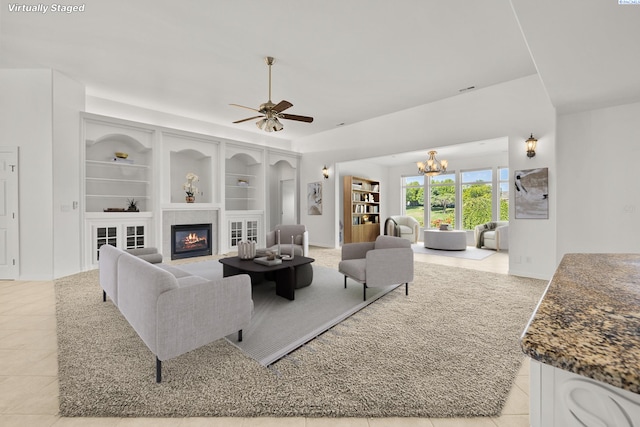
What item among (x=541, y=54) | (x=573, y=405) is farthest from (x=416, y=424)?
(x=541, y=54)

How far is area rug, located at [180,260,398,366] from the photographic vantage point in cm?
233

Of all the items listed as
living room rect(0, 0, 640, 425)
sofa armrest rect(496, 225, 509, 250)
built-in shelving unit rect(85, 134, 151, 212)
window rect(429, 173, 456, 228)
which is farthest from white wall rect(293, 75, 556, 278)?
built-in shelving unit rect(85, 134, 151, 212)

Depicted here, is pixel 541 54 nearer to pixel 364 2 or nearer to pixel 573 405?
pixel 364 2

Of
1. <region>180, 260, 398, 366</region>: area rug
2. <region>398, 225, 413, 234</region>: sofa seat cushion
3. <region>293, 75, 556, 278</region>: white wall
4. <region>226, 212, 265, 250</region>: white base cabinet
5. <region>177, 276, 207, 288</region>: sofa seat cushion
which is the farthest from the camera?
<region>398, 225, 413, 234</region>: sofa seat cushion

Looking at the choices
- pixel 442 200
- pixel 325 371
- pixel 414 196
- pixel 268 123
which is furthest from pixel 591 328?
pixel 414 196

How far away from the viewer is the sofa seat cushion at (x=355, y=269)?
337 cm

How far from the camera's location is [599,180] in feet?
13.0

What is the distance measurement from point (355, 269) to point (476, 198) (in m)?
6.56

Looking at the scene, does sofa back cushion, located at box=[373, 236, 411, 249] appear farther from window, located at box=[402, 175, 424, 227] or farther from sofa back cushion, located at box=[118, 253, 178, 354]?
window, located at box=[402, 175, 424, 227]

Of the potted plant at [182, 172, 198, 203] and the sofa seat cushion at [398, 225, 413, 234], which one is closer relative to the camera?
the potted plant at [182, 172, 198, 203]

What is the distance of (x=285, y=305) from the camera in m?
3.20

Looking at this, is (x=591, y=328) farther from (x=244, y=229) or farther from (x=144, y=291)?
(x=244, y=229)

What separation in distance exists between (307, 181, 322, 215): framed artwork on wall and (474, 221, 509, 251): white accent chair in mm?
4284

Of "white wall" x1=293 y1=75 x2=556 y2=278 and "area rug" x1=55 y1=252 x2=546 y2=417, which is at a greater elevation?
"white wall" x1=293 y1=75 x2=556 y2=278
